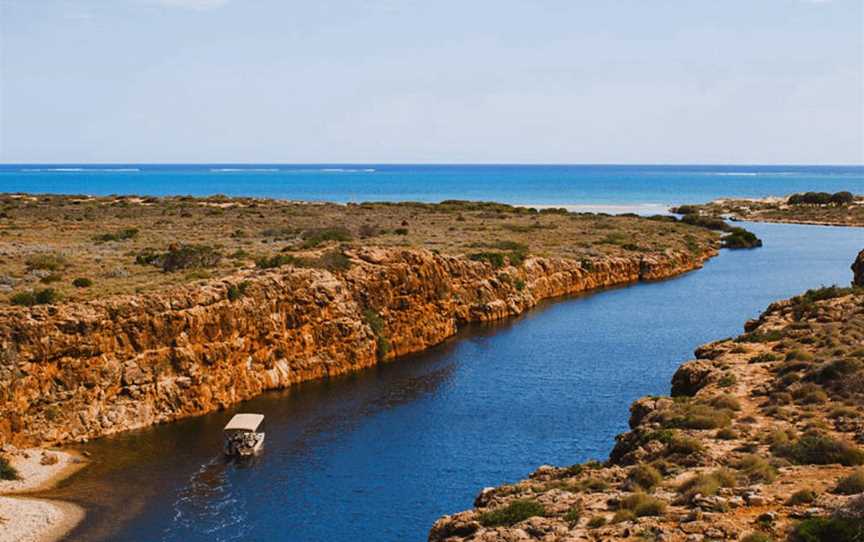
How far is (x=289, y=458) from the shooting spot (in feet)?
126

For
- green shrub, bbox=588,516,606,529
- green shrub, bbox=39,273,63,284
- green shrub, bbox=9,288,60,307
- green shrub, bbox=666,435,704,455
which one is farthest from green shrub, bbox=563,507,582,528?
green shrub, bbox=39,273,63,284

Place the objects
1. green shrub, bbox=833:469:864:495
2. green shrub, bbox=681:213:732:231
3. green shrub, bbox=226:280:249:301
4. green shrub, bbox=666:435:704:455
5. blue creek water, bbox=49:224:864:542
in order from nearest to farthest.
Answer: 1. green shrub, bbox=833:469:864:495
2. green shrub, bbox=666:435:704:455
3. blue creek water, bbox=49:224:864:542
4. green shrub, bbox=226:280:249:301
5. green shrub, bbox=681:213:732:231

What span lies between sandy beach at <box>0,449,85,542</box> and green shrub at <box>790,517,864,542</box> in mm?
24830

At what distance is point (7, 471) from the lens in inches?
1401

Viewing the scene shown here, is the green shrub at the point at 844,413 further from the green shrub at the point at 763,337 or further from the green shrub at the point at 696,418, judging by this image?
the green shrub at the point at 763,337

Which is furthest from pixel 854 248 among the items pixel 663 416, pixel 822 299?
pixel 663 416

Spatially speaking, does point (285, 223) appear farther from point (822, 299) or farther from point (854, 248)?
point (854, 248)

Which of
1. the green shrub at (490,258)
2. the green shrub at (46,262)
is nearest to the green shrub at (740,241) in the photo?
the green shrub at (490,258)

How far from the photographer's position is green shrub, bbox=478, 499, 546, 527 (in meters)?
23.2

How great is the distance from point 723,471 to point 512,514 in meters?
6.29

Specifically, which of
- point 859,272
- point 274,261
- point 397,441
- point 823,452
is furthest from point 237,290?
point 859,272

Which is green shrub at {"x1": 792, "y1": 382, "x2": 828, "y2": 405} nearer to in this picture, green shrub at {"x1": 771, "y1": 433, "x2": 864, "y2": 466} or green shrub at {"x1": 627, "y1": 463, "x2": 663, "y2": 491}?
green shrub at {"x1": 771, "y1": 433, "x2": 864, "y2": 466}

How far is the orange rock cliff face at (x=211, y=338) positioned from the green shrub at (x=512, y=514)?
25.3 m

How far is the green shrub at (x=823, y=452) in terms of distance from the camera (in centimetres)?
2531
